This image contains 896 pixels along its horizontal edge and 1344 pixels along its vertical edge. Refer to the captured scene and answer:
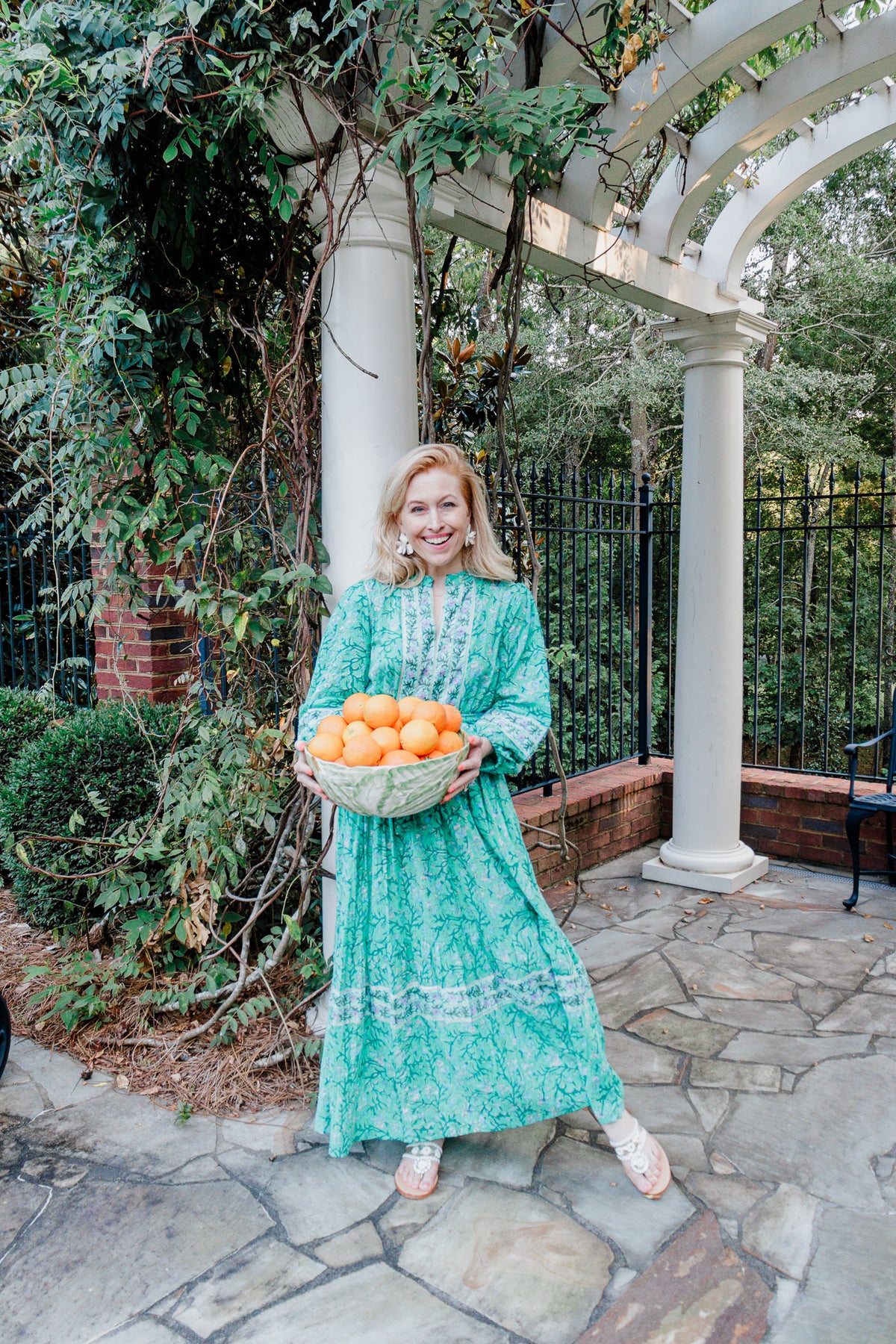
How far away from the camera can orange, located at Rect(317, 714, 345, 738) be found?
71.1 inches

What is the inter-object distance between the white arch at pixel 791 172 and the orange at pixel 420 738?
311 cm

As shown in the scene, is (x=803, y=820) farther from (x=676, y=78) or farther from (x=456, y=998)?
(x=676, y=78)

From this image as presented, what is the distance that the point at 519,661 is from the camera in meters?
2.07

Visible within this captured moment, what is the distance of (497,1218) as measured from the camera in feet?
6.46

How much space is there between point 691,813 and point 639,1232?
8.40 ft

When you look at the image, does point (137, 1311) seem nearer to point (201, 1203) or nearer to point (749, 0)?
point (201, 1203)

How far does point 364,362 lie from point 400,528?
0.64 m

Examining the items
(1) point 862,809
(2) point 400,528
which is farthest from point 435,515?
(1) point 862,809

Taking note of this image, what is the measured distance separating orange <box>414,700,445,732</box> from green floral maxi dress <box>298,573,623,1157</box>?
0.66 feet

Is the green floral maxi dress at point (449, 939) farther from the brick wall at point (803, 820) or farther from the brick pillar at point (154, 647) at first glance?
the brick wall at point (803, 820)

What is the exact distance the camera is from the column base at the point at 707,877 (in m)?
4.21

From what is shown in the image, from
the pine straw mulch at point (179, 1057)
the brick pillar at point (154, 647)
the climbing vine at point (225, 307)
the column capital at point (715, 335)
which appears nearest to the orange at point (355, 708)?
the climbing vine at point (225, 307)

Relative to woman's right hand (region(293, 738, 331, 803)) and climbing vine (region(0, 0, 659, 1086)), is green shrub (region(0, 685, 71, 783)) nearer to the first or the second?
climbing vine (region(0, 0, 659, 1086))

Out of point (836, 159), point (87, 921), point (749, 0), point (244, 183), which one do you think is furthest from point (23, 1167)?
point (836, 159)
